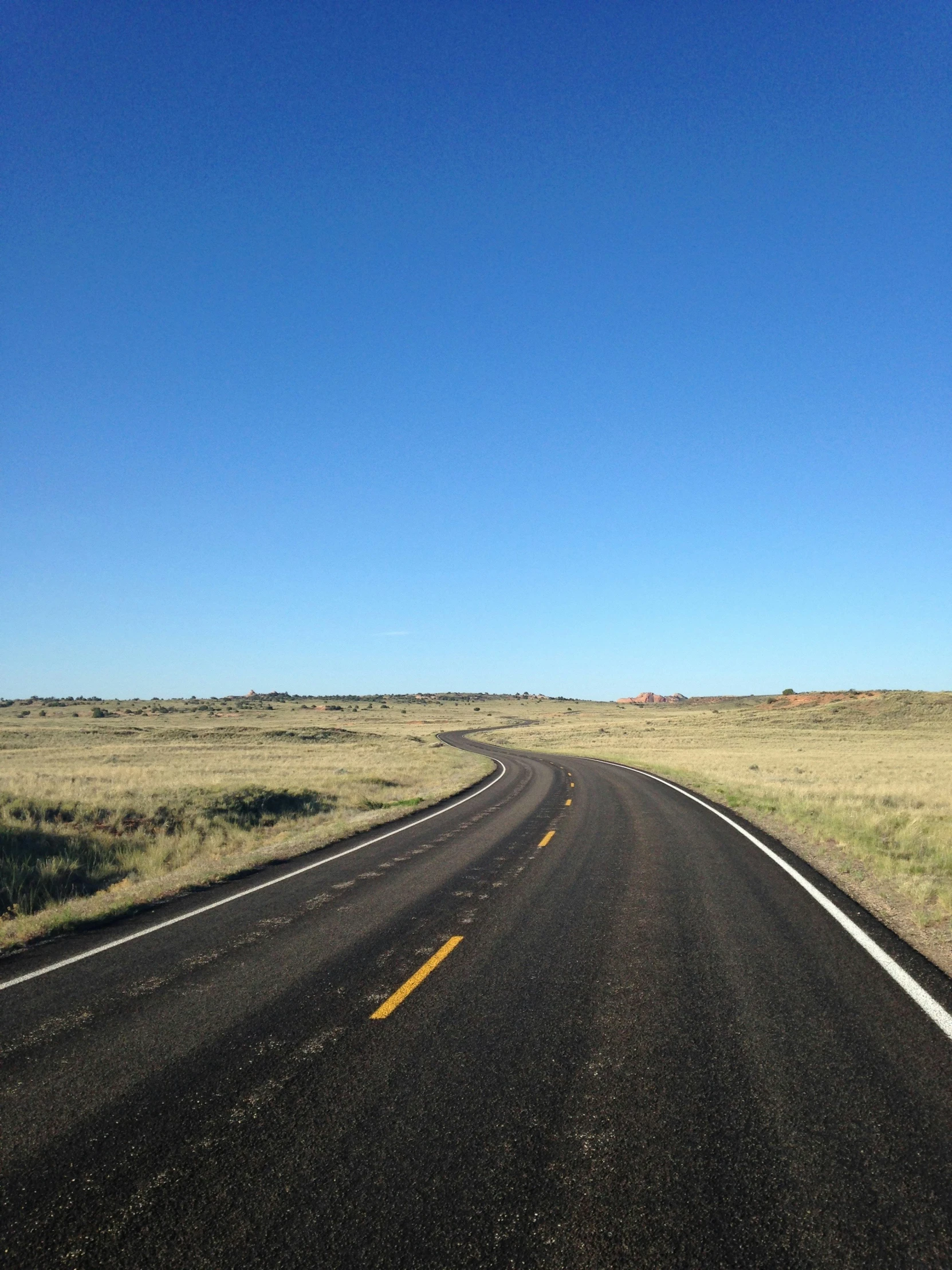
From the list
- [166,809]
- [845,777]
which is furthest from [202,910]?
[845,777]

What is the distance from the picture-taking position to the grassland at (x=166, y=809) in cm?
1200

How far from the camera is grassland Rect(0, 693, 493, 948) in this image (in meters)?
12.0

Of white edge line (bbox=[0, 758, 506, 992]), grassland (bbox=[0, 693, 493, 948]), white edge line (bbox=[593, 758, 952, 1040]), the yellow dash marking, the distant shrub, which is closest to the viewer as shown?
white edge line (bbox=[593, 758, 952, 1040])

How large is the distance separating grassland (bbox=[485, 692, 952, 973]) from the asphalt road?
5.18ft

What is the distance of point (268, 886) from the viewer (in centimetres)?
1142

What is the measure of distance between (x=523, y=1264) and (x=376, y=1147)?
3.98ft

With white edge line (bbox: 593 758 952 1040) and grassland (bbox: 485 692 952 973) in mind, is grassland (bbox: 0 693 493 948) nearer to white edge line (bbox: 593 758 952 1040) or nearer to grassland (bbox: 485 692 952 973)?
white edge line (bbox: 593 758 952 1040)

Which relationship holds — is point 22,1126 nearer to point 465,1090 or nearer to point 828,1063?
point 465,1090

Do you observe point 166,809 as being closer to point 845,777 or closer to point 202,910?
point 202,910

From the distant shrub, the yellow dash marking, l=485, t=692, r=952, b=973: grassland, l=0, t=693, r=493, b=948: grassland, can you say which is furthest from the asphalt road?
the distant shrub

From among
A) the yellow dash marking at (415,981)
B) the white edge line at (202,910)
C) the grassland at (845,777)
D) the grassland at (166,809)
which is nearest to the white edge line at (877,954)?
the grassland at (845,777)

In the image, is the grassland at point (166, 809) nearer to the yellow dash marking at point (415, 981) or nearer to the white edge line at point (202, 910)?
the white edge line at point (202, 910)

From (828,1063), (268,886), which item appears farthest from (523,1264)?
(268,886)

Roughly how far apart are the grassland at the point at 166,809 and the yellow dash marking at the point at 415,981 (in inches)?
212
